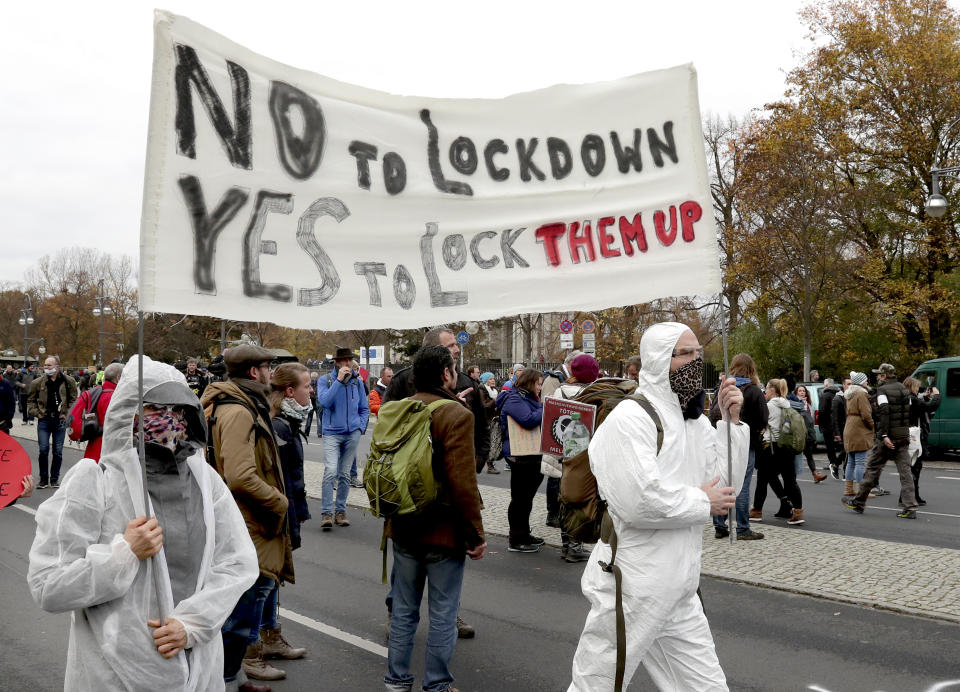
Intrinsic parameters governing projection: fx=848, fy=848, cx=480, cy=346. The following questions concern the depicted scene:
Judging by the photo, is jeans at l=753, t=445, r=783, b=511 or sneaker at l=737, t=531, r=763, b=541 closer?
sneaker at l=737, t=531, r=763, b=541

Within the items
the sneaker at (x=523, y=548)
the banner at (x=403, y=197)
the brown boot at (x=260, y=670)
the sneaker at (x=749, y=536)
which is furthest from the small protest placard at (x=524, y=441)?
the banner at (x=403, y=197)

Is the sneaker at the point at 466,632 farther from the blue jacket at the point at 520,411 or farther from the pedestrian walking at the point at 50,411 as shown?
the pedestrian walking at the point at 50,411

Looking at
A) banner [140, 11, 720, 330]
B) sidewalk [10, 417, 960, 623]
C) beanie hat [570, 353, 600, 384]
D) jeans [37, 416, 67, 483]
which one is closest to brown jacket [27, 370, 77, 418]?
jeans [37, 416, 67, 483]

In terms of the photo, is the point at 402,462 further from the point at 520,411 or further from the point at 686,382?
the point at 520,411

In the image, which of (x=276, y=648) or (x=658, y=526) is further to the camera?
(x=276, y=648)

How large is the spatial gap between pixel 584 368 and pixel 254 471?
160 inches

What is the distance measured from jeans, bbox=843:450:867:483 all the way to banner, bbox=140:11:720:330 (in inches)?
351

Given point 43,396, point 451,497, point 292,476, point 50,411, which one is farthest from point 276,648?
point 43,396

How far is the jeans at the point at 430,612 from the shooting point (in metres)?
4.27

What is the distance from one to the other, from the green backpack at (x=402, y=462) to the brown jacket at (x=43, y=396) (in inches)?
424

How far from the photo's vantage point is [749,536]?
29.6ft

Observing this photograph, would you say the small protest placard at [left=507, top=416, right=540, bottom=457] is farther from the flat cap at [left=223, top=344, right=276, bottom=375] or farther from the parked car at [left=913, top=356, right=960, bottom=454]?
the parked car at [left=913, top=356, right=960, bottom=454]

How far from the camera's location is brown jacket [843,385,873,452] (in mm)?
11508

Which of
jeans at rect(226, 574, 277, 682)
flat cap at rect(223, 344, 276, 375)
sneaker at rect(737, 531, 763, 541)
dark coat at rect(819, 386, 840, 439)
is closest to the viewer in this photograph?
jeans at rect(226, 574, 277, 682)
